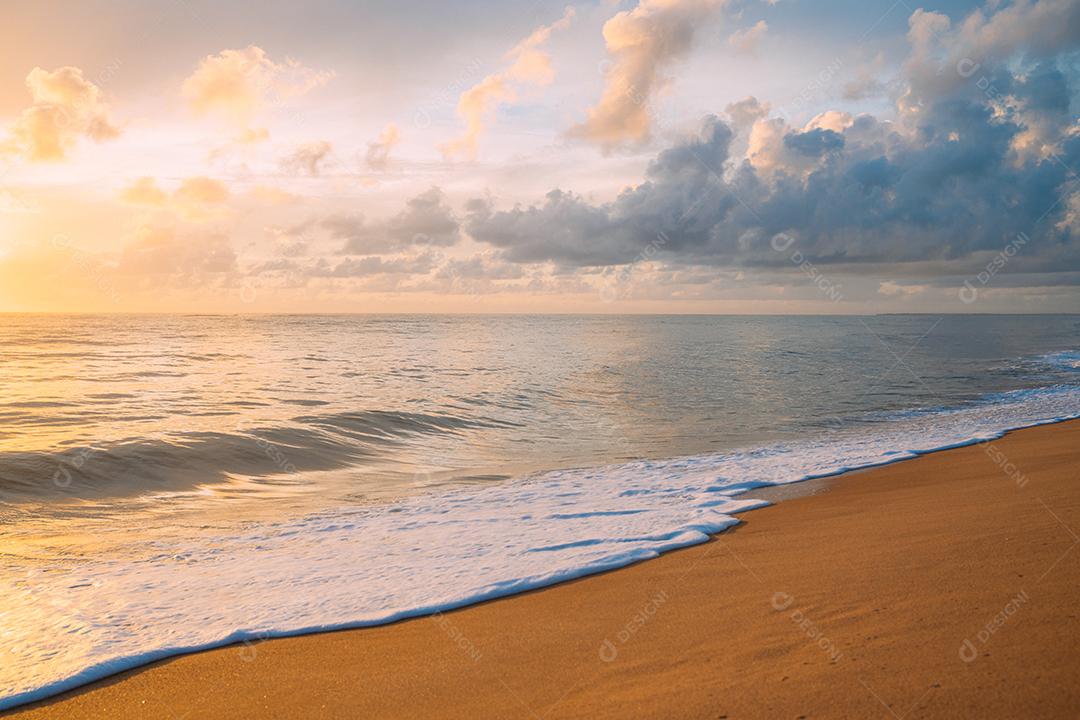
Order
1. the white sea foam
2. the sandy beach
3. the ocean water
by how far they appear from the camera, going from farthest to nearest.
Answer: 1. the ocean water
2. the white sea foam
3. the sandy beach

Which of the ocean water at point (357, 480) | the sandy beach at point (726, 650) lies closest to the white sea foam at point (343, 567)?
the ocean water at point (357, 480)

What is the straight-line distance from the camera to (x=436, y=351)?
51.0m

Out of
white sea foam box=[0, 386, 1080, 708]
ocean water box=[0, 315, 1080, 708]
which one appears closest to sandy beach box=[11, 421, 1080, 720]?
white sea foam box=[0, 386, 1080, 708]

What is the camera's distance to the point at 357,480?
1238cm

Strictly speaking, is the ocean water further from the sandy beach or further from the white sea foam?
the sandy beach

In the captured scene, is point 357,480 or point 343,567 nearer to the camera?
point 343,567

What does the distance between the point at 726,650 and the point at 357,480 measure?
30.8 ft

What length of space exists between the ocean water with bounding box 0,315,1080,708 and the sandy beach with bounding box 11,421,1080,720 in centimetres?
52

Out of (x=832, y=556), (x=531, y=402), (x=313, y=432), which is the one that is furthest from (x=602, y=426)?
(x=832, y=556)

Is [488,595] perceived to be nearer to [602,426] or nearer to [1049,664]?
[1049,664]

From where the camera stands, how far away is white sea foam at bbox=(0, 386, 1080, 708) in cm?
513

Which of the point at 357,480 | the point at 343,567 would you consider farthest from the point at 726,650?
the point at 357,480

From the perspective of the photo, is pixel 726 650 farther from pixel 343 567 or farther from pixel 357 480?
pixel 357 480

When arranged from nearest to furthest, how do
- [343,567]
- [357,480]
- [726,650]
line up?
[726,650] < [343,567] < [357,480]
